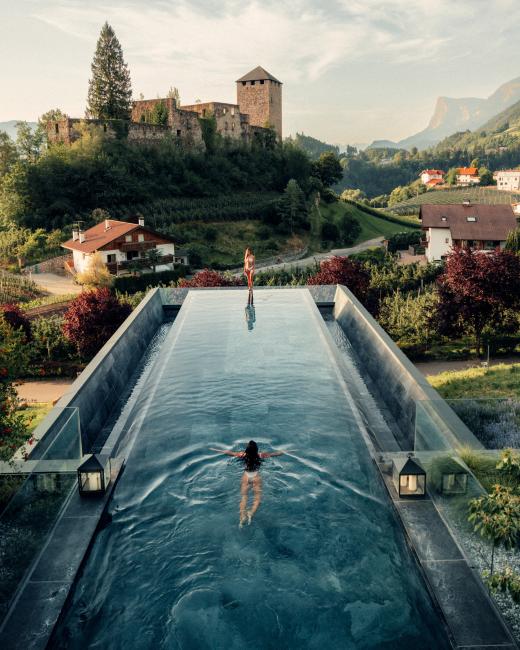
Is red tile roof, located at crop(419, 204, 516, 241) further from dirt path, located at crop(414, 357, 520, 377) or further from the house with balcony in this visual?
dirt path, located at crop(414, 357, 520, 377)

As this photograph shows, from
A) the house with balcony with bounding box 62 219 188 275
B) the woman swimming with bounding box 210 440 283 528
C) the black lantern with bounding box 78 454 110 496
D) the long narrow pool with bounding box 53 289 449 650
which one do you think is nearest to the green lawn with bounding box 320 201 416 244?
the house with balcony with bounding box 62 219 188 275

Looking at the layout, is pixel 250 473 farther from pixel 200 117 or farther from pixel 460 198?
pixel 460 198

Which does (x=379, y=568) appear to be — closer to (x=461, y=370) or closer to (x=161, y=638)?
(x=161, y=638)

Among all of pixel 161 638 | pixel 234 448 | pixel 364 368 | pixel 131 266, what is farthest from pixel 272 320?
pixel 131 266

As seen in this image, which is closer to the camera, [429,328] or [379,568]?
[379,568]

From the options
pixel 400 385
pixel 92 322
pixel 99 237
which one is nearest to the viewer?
pixel 400 385

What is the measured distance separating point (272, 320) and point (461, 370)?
7897mm

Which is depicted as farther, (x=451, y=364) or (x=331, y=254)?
(x=331, y=254)

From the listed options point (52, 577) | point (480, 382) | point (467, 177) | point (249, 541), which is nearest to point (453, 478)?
point (249, 541)

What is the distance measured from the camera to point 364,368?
14.3 meters

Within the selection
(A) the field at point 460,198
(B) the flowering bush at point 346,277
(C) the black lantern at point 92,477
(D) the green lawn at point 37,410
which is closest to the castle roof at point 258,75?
(A) the field at point 460,198

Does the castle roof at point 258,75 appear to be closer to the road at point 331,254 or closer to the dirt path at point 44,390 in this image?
the road at point 331,254

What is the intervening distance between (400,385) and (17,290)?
27.6 m

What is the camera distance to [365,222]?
7156cm
